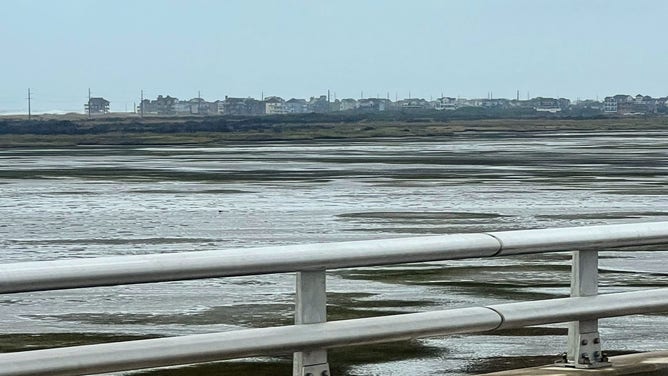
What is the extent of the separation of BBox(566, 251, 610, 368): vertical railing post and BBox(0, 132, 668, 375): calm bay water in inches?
53.3

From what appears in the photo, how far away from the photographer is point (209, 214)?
97.6 ft

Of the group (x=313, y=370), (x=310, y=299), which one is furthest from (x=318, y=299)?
(x=313, y=370)

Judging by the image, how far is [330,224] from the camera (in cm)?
2667

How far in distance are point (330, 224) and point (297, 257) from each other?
789 inches

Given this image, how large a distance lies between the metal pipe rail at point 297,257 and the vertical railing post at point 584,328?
106 millimetres

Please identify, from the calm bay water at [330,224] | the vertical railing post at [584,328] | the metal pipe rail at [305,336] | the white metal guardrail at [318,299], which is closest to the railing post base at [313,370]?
the white metal guardrail at [318,299]

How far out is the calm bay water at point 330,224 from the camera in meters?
12.3

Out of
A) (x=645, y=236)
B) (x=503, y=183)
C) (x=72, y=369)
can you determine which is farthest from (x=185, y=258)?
(x=503, y=183)

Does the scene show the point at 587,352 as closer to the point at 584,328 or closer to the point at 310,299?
the point at 584,328

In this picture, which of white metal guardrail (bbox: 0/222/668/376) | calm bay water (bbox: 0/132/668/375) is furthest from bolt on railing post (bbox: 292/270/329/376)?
calm bay water (bbox: 0/132/668/375)

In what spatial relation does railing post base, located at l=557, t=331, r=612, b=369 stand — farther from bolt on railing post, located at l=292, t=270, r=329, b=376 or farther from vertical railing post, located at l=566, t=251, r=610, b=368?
bolt on railing post, located at l=292, t=270, r=329, b=376

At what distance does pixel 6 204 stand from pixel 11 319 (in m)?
22.1

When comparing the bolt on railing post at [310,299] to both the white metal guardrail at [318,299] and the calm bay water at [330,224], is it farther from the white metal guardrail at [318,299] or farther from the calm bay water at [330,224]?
the calm bay water at [330,224]

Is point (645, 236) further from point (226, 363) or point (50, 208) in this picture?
point (50, 208)
